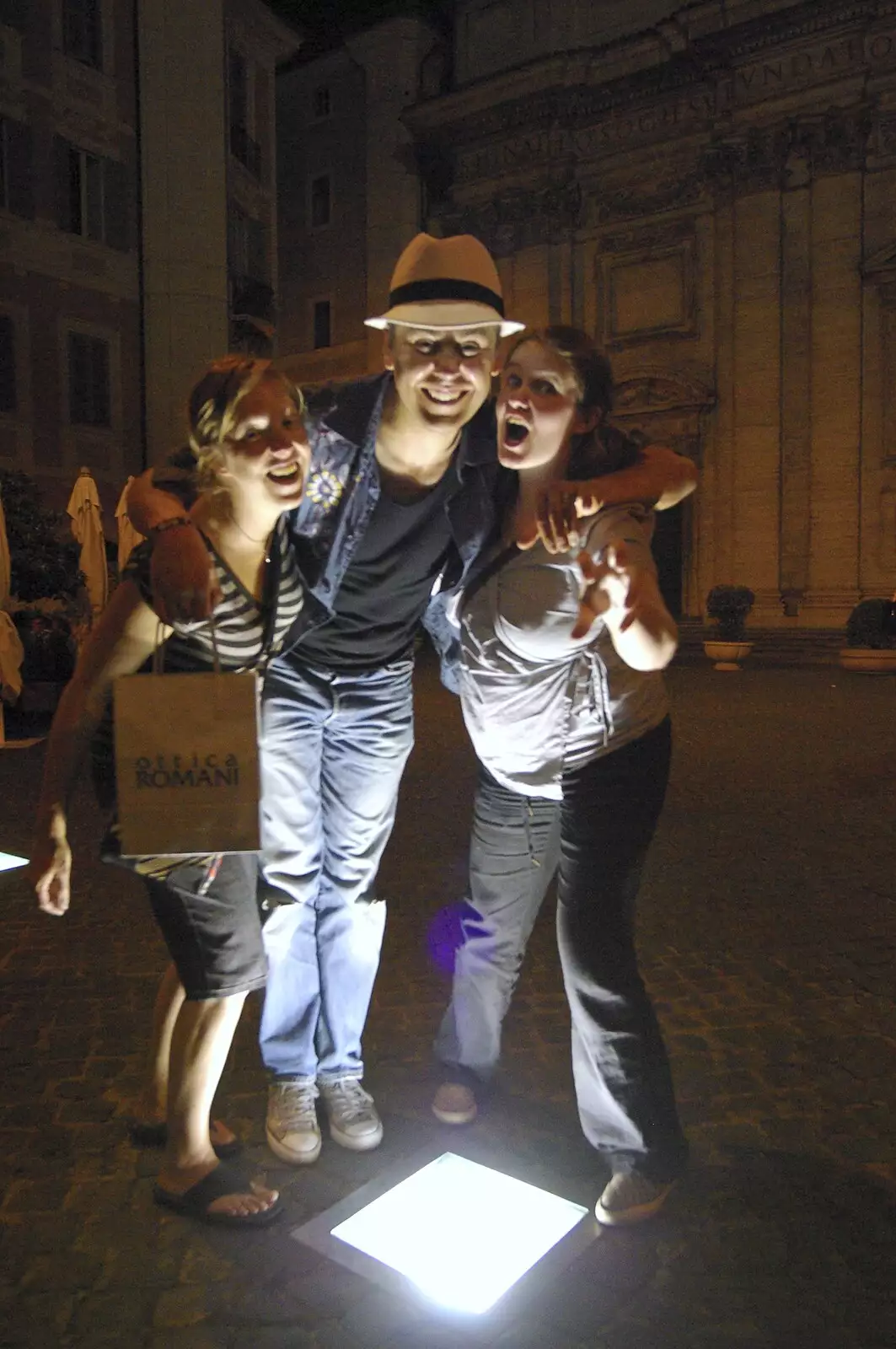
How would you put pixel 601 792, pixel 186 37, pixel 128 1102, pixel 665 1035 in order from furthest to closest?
pixel 186 37, pixel 665 1035, pixel 128 1102, pixel 601 792

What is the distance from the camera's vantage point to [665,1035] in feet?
11.5

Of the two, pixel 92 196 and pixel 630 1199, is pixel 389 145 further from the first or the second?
pixel 630 1199

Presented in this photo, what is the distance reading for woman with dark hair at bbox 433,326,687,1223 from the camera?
2.28m

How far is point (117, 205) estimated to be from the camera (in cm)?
2153

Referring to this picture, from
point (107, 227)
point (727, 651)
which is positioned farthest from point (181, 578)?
point (107, 227)

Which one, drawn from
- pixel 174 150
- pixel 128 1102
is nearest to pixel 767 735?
pixel 128 1102

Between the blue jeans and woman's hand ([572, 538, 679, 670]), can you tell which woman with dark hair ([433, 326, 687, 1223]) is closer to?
woman's hand ([572, 538, 679, 670])

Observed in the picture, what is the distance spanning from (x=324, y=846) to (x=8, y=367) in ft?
65.3

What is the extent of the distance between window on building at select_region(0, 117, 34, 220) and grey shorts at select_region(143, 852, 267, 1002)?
2120 cm

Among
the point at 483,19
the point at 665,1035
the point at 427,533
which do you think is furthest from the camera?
the point at 483,19

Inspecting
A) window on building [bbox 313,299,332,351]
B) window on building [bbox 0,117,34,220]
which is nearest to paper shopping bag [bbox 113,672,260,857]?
window on building [bbox 0,117,34,220]

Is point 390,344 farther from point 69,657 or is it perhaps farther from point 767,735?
point 69,657

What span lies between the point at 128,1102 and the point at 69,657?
9.61 meters

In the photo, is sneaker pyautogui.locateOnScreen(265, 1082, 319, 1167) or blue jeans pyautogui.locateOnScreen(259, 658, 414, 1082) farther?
sneaker pyautogui.locateOnScreen(265, 1082, 319, 1167)
